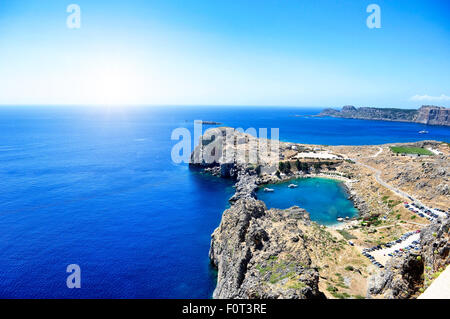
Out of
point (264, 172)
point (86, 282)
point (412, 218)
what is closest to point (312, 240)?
point (412, 218)

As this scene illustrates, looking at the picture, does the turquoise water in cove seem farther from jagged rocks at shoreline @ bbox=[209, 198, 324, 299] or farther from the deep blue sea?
jagged rocks at shoreline @ bbox=[209, 198, 324, 299]

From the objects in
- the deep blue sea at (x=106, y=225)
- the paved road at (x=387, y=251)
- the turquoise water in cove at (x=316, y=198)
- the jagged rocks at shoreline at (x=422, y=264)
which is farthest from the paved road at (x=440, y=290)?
the turquoise water in cove at (x=316, y=198)

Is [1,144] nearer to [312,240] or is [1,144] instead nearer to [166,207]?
[166,207]

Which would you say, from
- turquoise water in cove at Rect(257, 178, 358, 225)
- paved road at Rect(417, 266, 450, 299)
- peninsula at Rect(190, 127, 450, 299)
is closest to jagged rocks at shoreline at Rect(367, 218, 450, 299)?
peninsula at Rect(190, 127, 450, 299)

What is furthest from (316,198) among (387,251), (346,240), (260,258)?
(260,258)

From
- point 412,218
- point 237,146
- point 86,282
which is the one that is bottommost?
point 86,282

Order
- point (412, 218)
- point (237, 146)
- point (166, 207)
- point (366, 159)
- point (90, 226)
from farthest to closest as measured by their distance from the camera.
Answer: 1. point (237, 146)
2. point (366, 159)
3. point (166, 207)
4. point (90, 226)
5. point (412, 218)
